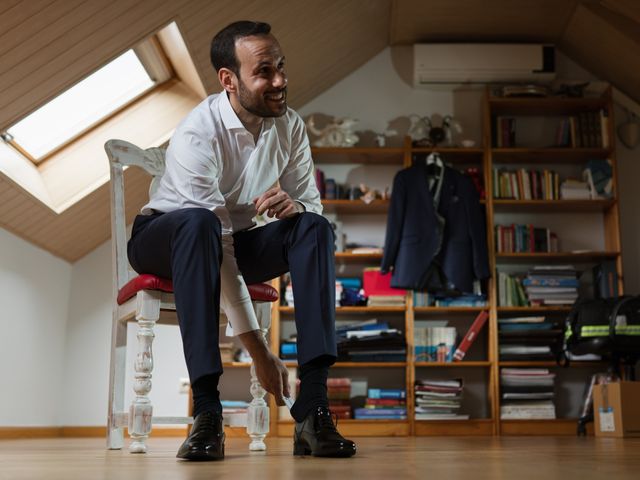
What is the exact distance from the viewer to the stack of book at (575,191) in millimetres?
5172

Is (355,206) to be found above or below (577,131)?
below

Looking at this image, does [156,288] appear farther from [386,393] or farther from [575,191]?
[575,191]

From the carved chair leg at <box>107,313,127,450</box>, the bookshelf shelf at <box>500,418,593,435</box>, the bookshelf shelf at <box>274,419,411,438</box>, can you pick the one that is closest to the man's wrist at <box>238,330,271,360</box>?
the carved chair leg at <box>107,313,127,450</box>

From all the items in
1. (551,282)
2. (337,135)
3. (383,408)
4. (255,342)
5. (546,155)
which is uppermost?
(337,135)

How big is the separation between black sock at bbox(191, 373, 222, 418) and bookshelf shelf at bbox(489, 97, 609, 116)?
3.95 m

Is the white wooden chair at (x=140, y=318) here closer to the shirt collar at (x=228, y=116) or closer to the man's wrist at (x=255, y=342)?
the man's wrist at (x=255, y=342)

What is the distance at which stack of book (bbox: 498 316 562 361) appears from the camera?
195 inches

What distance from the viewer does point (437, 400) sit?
16.1ft

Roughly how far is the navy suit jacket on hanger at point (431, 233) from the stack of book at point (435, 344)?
290 millimetres

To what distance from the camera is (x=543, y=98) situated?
17.3 ft

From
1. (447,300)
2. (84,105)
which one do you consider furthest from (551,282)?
(84,105)

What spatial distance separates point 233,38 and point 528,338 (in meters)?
3.42

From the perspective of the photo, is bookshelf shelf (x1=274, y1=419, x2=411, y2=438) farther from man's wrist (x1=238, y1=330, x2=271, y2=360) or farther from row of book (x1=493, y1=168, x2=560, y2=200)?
man's wrist (x1=238, y1=330, x2=271, y2=360)

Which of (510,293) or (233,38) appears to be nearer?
(233,38)
